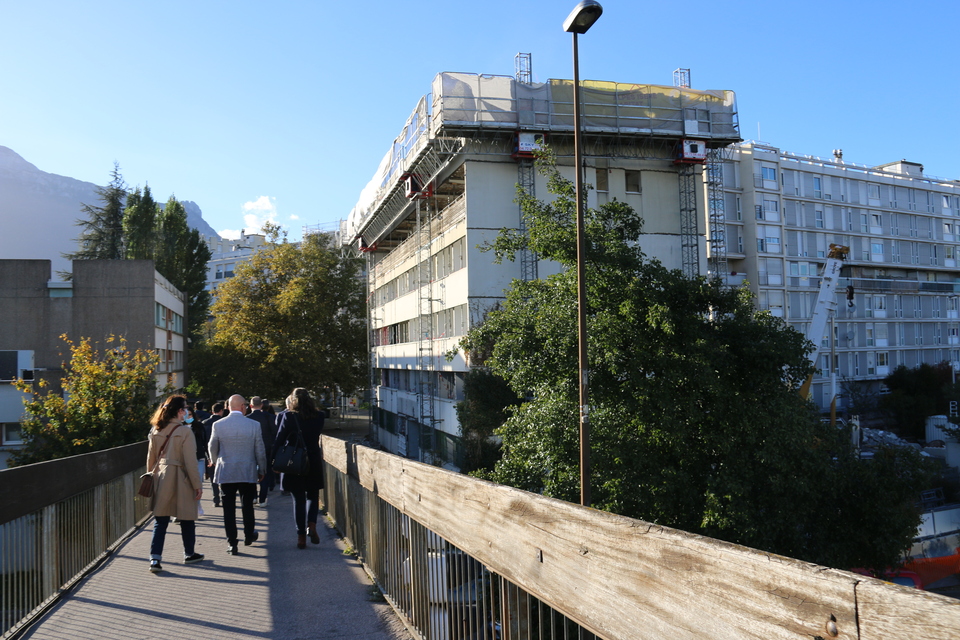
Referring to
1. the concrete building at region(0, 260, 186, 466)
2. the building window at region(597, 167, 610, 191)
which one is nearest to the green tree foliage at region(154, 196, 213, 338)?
the concrete building at region(0, 260, 186, 466)

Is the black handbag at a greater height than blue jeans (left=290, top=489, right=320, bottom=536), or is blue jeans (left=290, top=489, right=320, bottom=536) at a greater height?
the black handbag

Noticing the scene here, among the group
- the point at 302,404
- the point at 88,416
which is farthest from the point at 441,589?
the point at 88,416

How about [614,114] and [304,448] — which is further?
[614,114]

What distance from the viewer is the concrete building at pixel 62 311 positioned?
107 ft

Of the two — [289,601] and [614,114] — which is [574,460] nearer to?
[289,601]

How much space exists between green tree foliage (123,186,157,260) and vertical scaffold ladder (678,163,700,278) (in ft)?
145

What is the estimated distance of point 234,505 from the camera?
7.42 meters

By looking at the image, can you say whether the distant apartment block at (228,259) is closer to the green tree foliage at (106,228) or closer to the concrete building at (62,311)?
the green tree foliage at (106,228)

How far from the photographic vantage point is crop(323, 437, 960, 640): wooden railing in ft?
4.80

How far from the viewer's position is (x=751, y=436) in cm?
1828

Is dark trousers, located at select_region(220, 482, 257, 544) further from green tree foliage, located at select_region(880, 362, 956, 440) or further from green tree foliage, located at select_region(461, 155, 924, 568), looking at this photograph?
green tree foliage, located at select_region(880, 362, 956, 440)

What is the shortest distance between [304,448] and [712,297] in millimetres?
14569

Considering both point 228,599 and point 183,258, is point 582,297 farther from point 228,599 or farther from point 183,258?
point 183,258

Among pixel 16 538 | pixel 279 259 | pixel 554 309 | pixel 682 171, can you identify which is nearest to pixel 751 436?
pixel 554 309
